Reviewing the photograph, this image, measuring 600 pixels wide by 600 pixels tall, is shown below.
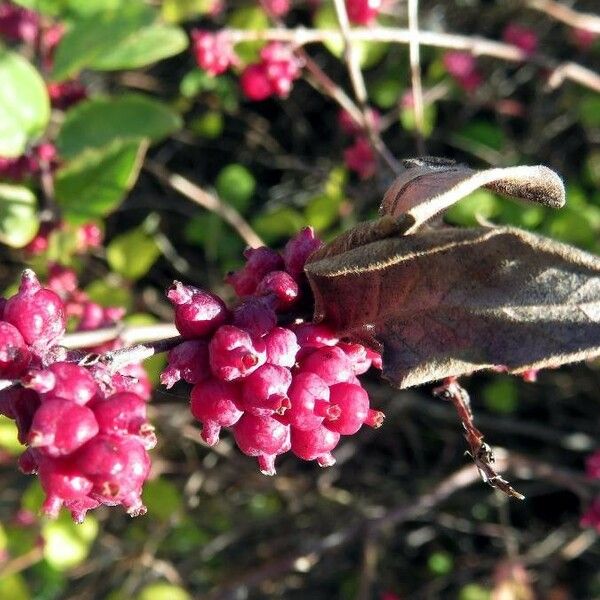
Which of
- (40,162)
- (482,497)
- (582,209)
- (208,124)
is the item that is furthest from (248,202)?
(482,497)

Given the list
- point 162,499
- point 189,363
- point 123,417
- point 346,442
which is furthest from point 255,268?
point 346,442

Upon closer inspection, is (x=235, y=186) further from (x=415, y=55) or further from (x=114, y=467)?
(x=114, y=467)

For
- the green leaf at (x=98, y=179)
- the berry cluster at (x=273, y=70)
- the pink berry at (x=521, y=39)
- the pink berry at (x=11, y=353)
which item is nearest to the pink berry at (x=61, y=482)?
the pink berry at (x=11, y=353)

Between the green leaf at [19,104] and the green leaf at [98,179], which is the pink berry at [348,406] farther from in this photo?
the green leaf at [19,104]

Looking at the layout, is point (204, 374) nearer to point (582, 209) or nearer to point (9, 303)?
point (9, 303)

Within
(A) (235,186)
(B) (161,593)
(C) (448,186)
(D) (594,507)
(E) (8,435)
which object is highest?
(C) (448,186)

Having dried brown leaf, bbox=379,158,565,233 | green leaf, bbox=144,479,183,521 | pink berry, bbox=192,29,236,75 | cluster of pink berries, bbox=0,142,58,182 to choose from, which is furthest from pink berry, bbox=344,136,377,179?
dried brown leaf, bbox=379,158,565,233

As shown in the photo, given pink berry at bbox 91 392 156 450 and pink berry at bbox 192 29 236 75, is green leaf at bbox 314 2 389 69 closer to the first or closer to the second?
pink berry at bbox 192 29 236 75
